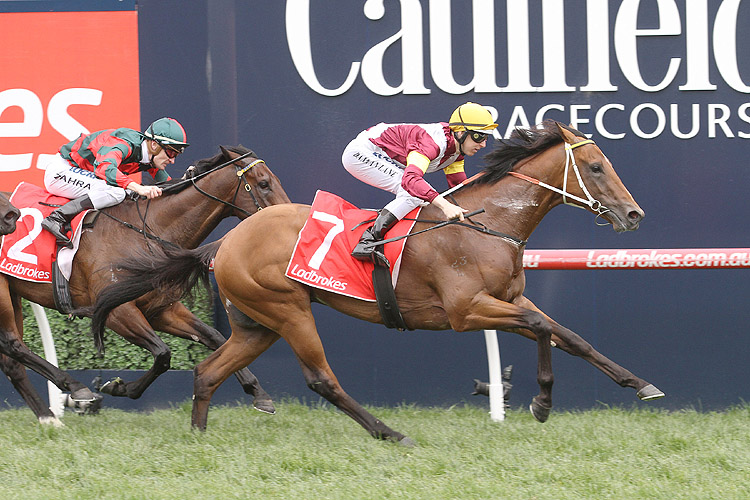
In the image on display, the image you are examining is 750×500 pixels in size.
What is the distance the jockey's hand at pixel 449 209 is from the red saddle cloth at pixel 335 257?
0.26m

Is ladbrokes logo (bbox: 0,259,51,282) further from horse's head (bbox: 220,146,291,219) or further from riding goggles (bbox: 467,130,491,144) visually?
riding goggles (bbox: 467,130,491,144)

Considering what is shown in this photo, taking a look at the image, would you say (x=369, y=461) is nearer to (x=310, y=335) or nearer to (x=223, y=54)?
(x=310, y=335)

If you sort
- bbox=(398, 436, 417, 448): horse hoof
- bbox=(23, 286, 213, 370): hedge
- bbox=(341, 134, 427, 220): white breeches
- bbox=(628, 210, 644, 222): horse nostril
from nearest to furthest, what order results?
1. bbox=(628, 210, 644, 222): horse nostril
2. bbox=(398, 436, 417, 448): horse hoof
3. bbox=(341, 134, 427, 220): white breeches
4. bbox=(23, 286, 213, 370): hedge

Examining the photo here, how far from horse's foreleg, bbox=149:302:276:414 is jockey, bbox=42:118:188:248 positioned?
71 centimetres

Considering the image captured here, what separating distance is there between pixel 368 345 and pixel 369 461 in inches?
76.3

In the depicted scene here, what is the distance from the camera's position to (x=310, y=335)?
4.83 m

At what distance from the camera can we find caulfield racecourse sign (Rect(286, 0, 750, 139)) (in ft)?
19.7

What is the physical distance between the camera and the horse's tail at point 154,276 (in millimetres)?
5105

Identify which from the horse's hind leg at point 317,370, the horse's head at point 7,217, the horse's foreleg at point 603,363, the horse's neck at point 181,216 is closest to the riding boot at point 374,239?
the horse's hind leg at point 317,370

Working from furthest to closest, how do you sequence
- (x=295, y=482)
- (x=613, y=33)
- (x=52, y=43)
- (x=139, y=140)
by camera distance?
1. (x=52, y=43)
2. (x=613, y=33)
3. (x=139, y=140)
4. (x=295, y=482)

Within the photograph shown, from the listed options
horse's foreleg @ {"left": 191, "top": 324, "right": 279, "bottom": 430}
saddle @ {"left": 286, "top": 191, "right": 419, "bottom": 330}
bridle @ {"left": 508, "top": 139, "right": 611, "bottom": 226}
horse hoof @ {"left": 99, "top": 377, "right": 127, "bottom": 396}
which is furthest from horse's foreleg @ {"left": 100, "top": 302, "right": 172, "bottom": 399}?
bridle @ {"left": 508, "top": 139, "right": 611, "bottom": 226}

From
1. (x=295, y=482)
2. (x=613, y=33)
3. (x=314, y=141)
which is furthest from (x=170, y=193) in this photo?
(x=613, y=33)

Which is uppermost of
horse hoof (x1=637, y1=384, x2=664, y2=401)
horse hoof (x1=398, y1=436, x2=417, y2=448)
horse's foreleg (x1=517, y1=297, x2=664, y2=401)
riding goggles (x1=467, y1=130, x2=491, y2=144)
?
riding goggles (x1=467, y1=130, x2=491, y2=144)

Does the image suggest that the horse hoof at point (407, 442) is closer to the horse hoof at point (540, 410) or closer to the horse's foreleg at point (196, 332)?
the horse hoof at point (540, 410)
